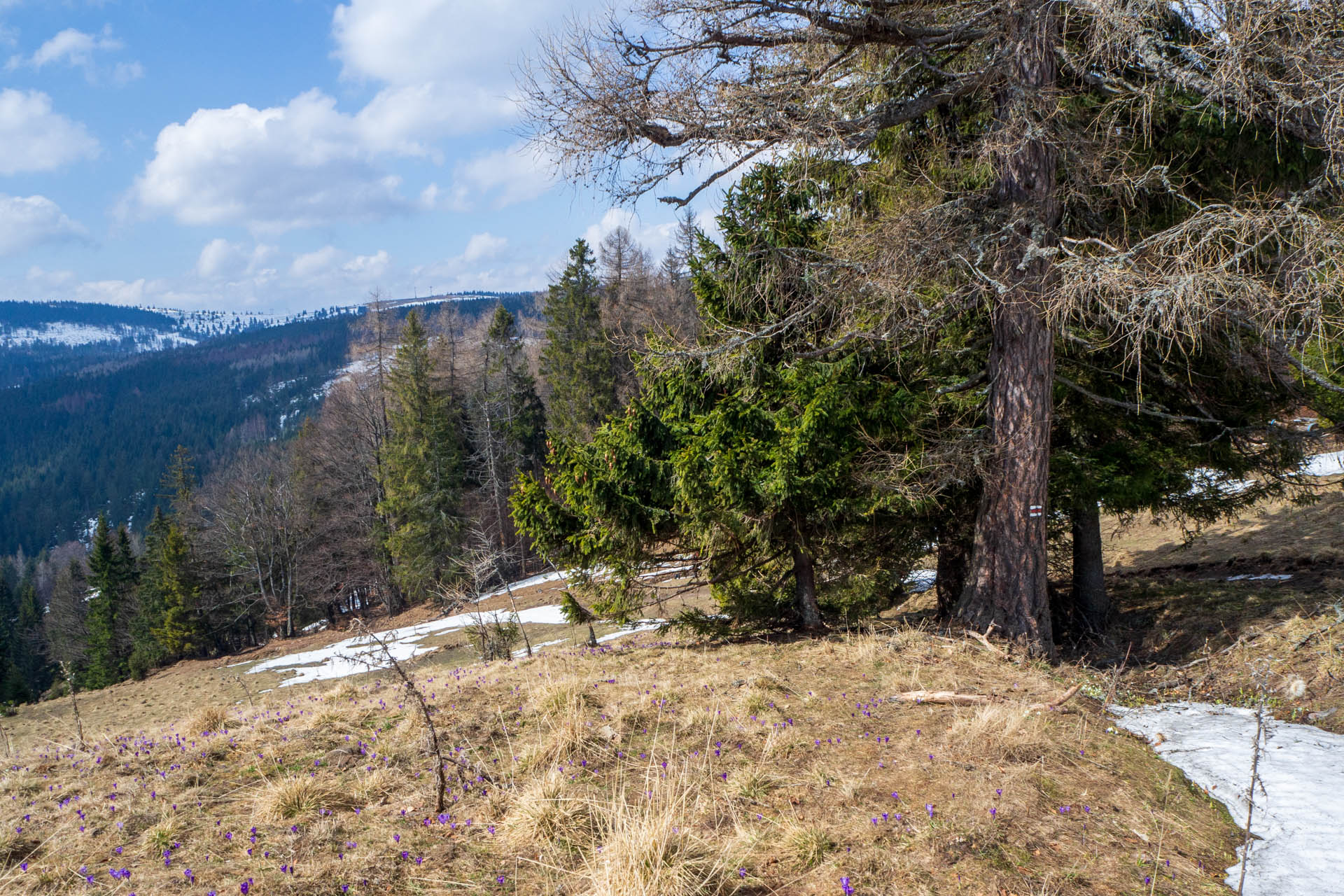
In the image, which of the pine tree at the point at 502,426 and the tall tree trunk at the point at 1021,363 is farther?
the pine tree at the point at 502,426

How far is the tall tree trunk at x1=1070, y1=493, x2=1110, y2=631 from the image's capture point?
858 centimetres

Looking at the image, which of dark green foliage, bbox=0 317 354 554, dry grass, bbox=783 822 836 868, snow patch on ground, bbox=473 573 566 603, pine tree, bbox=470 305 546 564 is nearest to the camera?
dry grass, bbox=783 822 836 868

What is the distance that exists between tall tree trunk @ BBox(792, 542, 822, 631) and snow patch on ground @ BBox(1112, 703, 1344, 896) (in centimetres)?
394

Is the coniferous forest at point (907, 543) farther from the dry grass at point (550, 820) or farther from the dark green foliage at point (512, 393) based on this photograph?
the dark green foliage at point (512, 393)

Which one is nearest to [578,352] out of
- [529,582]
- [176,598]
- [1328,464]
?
[529,582]

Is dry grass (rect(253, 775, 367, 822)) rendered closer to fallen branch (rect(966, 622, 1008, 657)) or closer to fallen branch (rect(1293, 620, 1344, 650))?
fallen branch (rect(966, 622, 1008, 657))

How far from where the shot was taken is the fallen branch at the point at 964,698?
4.79m

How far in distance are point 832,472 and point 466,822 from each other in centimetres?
482

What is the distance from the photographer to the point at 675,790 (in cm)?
342

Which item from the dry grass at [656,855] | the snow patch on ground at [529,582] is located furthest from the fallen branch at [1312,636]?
the snow patch on ground at [529,582]

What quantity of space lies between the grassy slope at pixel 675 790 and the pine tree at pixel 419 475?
25954 millimetres

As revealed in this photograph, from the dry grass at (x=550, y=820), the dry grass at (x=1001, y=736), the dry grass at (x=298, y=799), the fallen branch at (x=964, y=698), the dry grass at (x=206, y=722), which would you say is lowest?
the fallen branch at (x=964, y=698)

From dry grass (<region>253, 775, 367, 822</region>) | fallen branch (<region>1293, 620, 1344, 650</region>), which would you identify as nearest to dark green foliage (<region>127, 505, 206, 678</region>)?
dry grass (<region>253, 775, 367, 822</region>)

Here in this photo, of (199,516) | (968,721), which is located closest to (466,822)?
(968,721)
